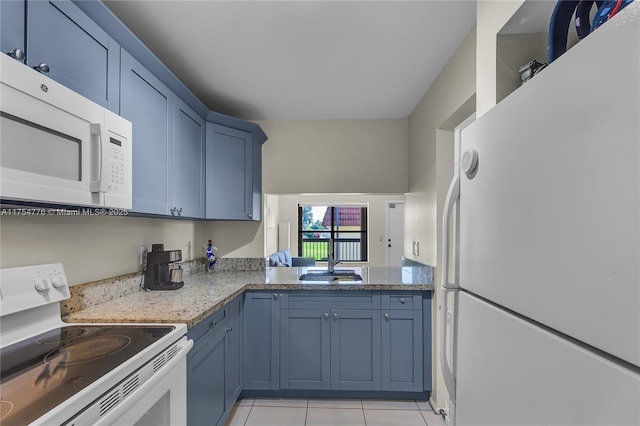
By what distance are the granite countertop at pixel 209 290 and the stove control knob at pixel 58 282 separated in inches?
6.9

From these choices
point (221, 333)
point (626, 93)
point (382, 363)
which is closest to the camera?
point (626, 93)

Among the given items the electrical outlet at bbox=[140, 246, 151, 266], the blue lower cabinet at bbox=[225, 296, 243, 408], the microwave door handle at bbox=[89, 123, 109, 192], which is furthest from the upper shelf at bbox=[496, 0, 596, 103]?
the electrical outlet at bbox=[140, 246, 151, 266]

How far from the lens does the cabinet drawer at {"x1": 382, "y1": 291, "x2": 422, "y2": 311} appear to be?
2.51 m

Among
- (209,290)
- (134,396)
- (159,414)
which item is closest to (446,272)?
(134,396)

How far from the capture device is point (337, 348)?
2516 millimetres

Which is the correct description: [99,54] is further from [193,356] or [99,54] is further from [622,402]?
[622,402]

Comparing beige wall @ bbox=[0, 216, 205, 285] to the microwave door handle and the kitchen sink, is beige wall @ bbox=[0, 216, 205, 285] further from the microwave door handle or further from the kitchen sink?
the kitchen sink

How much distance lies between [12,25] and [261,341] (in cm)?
225

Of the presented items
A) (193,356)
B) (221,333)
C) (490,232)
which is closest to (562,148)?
(490,232)

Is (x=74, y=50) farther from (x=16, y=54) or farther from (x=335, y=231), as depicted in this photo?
(x=335, y=231)

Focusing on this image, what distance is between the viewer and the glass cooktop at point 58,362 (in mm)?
793

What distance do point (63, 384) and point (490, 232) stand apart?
1.20m

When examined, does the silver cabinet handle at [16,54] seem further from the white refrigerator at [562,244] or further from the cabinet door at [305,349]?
the cabinet door at [305,349]

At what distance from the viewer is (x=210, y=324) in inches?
70.7
